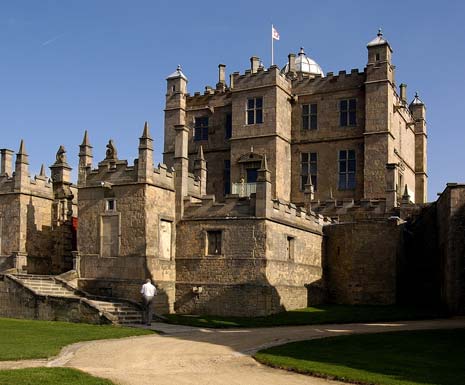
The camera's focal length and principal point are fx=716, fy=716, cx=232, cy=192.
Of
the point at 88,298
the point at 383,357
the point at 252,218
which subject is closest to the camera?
the point at 383,357

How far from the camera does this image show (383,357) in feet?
66.3

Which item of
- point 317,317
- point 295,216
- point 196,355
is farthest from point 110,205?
point 196,355

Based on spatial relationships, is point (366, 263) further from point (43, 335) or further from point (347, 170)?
point (43, 335)

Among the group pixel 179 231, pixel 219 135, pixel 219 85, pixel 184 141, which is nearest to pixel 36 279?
pixel 179 231

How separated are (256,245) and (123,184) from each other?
7562mm

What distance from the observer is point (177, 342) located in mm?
24312

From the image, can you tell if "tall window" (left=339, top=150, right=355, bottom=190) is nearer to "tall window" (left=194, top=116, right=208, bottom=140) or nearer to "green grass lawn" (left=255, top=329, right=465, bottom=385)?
"tall window" (left=194, top=116, right=208, bottom=140)

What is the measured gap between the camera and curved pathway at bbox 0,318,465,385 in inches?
672

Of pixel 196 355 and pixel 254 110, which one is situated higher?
pixel 254 110

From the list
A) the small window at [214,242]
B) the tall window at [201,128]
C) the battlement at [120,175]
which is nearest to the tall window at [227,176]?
the tall window at [201,128]

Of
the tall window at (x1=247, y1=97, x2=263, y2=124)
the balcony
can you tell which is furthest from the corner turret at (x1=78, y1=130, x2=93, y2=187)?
the tall window at (x1=247, y1=97, x2=263, y2=124)

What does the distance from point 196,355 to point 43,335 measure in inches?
286

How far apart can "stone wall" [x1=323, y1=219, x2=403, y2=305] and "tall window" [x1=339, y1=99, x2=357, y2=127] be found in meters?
10.7

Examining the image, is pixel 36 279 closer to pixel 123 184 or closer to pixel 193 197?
pixel 123 184
